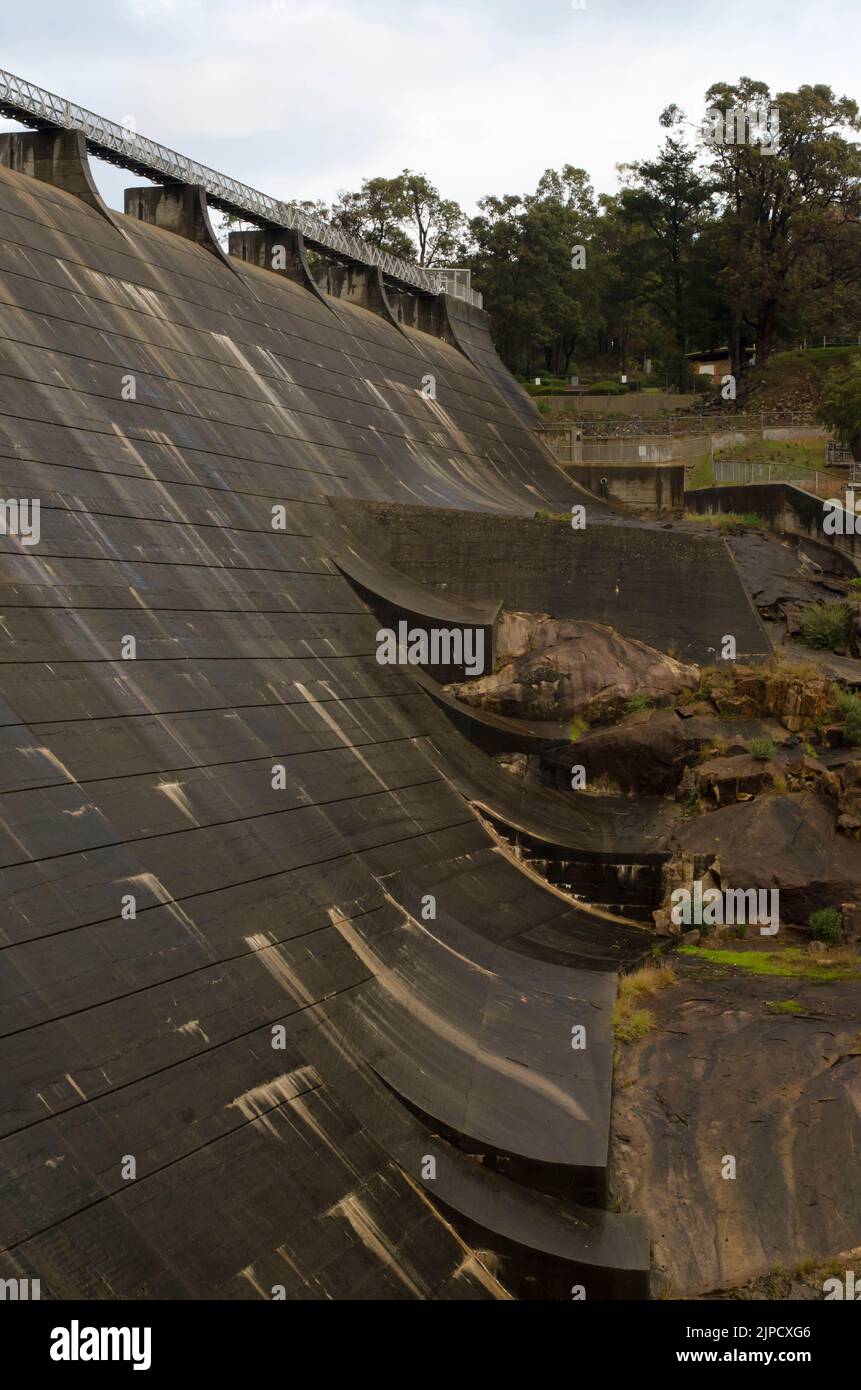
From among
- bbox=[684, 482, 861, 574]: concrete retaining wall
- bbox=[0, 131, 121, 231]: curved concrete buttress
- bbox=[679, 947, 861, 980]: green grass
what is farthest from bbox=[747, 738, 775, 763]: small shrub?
bbox=[0, 131, 121, 231]: curved concrete buttress

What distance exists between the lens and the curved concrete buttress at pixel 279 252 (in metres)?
36.6

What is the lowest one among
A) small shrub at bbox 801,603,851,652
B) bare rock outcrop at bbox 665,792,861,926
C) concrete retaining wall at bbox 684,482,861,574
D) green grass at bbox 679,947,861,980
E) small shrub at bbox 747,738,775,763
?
green grass at bbox 679,947,861,980

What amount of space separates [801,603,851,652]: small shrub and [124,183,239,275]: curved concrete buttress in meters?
15.3

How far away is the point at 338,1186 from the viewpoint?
12430 millimetres

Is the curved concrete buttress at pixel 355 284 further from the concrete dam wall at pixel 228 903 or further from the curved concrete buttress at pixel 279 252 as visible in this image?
the concrete dam wall at pixel 228 903

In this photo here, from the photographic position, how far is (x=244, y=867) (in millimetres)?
15477

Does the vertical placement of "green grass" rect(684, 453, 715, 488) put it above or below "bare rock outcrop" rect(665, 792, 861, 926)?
above

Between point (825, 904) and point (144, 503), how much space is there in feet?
38.6

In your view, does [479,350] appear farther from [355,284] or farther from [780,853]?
[780,853]

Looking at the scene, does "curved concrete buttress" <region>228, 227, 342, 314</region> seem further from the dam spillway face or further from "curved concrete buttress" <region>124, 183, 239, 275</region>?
the dam spillway face

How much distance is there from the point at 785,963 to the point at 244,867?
892 cm

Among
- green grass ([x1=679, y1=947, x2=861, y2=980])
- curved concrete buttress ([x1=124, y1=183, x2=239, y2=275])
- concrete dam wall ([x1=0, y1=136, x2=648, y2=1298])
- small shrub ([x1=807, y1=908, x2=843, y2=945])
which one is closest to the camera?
concrete dam wall ([x1=0, y1=136, x2=648, y2=1298])

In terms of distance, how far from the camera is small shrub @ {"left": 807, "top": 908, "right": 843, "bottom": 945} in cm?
2081
